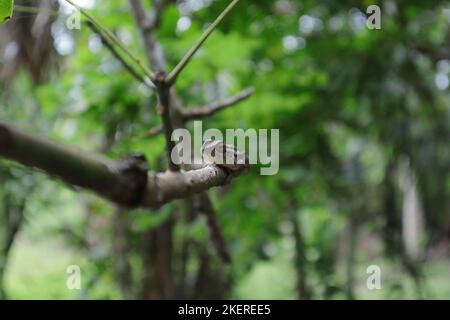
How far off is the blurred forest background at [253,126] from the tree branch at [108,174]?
525 mm

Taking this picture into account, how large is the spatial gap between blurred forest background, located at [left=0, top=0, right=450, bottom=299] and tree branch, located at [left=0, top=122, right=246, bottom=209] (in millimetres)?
525

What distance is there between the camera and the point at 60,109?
4.33 ft

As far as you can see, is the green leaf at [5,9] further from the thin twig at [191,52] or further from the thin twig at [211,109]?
the thin twig at [211,109]

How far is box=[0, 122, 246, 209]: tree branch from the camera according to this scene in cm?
32

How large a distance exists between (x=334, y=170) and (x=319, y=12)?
47 cm

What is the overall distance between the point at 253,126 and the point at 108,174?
2.75 feet

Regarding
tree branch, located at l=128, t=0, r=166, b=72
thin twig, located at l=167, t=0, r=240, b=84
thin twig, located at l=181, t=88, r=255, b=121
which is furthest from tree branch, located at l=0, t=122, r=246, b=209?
tree branch, located at l=128, t=0, r=166, b=72

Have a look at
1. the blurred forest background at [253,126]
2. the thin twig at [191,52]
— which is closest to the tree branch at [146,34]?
the blurred forest background at [253,126]

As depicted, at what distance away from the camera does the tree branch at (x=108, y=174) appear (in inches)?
12.5

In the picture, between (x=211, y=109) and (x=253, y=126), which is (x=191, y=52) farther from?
(x=253, y=126)

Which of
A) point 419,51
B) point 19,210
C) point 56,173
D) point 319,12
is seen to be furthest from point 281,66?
point 56,173

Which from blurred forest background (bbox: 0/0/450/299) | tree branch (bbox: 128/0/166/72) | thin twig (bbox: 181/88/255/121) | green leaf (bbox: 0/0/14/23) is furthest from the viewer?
blurred forest background (bbox: 0/0/450/299)

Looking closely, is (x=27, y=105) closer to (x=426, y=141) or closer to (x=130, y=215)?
(x=130, y=215)

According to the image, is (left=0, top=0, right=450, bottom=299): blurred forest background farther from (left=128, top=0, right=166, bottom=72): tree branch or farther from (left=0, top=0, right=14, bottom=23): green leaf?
(left=0, top=0, right=14, bottom=23): green leaf
